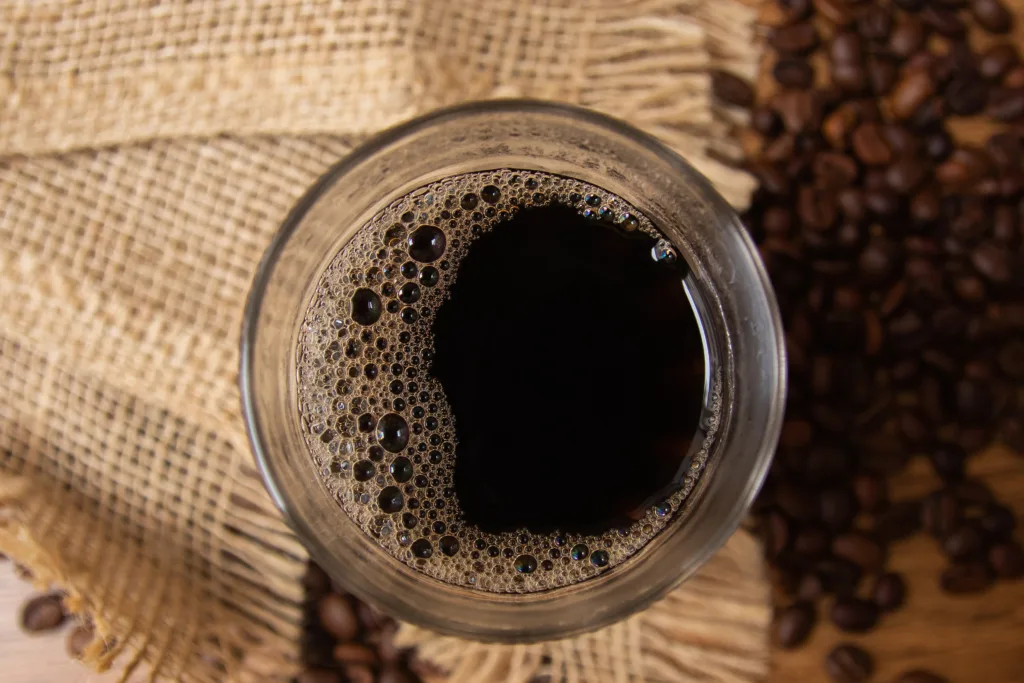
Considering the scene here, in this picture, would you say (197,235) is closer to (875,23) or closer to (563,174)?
(563,174)

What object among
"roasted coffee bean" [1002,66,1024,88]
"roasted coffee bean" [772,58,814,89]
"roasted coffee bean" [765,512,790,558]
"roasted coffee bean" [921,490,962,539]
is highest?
"roasted coffee bean" [772,58,814,89]

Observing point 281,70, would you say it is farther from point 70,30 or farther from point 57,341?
point 57,341

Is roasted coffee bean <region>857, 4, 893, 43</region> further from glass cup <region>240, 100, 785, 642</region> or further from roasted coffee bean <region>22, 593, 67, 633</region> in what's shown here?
roasted coffee bean <region>22, 593, 67, 633</region>

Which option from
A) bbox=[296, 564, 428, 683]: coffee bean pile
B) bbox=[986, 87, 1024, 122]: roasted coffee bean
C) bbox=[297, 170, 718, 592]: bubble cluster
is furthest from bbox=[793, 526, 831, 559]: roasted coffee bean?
bbox=[986, 87, 1024, 122]: roasted coffee bean

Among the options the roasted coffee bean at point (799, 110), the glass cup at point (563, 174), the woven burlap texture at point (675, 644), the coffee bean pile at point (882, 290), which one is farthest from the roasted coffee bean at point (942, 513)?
the roasted coffee bean at point (799, 110)

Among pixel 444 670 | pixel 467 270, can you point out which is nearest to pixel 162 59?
pixel 467 270

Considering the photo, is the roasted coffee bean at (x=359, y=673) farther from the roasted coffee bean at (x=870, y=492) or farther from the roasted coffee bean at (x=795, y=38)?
the roasted coffee bean at (x=795, y=38)
